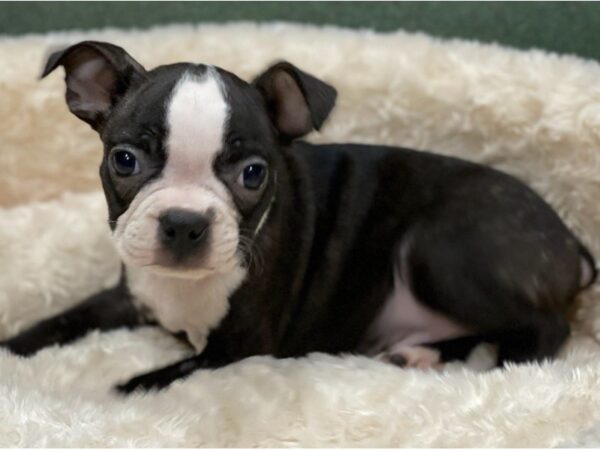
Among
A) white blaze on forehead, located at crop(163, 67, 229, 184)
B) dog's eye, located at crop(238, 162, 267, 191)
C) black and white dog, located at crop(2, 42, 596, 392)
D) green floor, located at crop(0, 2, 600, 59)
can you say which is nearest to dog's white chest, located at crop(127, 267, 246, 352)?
black and white dog, located at crop(2, 42, 596, 392)

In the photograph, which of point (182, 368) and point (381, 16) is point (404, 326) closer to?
point (182, 368)

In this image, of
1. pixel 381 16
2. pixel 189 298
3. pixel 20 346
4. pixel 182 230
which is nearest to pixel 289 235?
pixel 189 298

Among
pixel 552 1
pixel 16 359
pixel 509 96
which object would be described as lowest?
pixel 16 359

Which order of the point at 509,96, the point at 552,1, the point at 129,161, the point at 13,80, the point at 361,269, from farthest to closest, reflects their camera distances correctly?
the point at 552,1 → the point at 13,80 → the point at 509,96 → the point at 361,269 → the point at 129,161

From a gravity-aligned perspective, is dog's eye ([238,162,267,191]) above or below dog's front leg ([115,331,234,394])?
above

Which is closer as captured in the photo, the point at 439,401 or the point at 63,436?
the point at 63,436

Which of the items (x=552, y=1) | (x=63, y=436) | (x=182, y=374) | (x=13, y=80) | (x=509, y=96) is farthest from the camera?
(x=552, y=1)

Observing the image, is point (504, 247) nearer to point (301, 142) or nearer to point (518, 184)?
point (518, 184)

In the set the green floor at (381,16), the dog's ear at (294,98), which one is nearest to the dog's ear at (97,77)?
the dog's ear at (294,98)

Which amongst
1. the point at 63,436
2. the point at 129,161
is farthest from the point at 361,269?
the point at 63,436

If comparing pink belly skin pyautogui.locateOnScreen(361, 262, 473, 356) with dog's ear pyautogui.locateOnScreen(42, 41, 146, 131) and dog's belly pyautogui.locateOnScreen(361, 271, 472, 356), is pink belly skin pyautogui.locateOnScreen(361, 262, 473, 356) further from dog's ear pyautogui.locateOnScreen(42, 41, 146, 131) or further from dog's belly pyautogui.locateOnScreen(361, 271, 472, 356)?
dog's ear pyautogui.locateOnScreen(42, 41, 146, 131)
